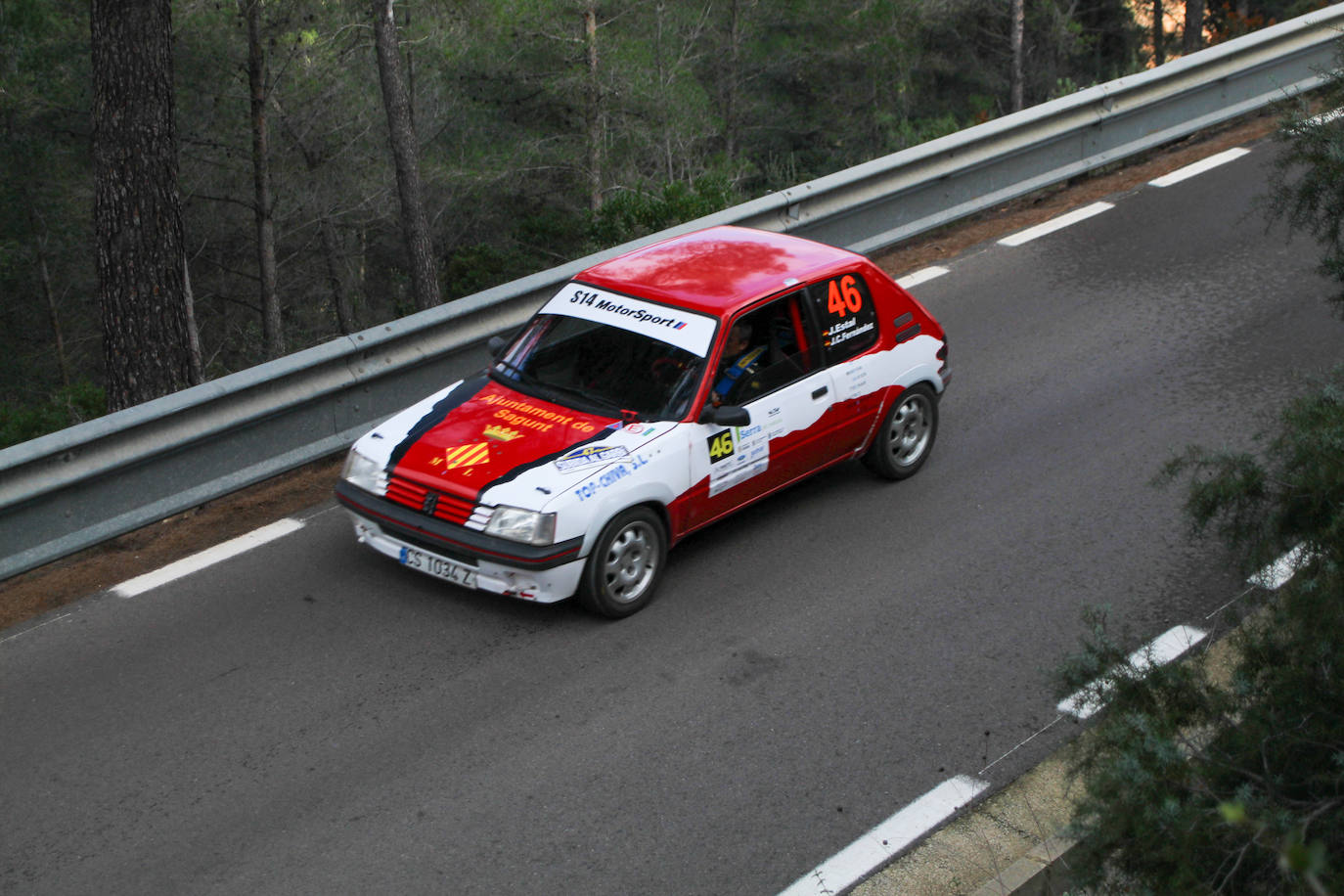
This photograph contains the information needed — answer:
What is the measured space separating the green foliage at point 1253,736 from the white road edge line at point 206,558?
526 cm

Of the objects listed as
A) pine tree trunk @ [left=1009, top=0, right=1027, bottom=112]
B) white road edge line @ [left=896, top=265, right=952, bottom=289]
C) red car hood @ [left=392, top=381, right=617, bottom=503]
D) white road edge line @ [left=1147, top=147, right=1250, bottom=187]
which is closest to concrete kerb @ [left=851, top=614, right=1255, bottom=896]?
red car hood @ [left=392, top=381, right=617, bottom=503]

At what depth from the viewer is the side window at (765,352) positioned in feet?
26.6

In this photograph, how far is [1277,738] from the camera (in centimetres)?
412

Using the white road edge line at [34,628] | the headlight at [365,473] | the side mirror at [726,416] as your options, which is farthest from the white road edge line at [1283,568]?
the white road edge line at [34,628]

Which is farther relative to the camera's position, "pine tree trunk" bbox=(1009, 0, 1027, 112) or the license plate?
"pine tree trunk" bbox=(1009, 0, 1027, 112)

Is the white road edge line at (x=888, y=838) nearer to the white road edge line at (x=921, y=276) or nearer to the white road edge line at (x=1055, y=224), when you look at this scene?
the white road edge line at (x=921, y=276)

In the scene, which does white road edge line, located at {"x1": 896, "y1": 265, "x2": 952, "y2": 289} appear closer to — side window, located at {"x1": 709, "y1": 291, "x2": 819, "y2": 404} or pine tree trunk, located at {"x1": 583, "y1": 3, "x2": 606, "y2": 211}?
side window, located at {"x1": 709, "y1": 291, "x2": 819, "y2": 404}

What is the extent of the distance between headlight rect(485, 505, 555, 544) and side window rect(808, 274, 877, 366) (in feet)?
7.40

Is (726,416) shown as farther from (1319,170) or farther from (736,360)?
(1319,170)

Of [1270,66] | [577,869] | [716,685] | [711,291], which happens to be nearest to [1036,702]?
[716,685]

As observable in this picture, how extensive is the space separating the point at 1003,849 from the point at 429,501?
10.9 feet

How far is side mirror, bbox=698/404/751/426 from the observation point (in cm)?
773

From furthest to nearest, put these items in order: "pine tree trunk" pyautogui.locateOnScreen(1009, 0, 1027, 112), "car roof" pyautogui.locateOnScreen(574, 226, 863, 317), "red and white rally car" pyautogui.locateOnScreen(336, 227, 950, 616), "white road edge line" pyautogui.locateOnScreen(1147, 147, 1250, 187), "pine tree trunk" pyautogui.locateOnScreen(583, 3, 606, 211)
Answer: "pine tree trunk" pyautogui.locateOnScreen(1009, 0, 1027, 112)
"pine tree trunk" pyautogui.locateOnScreen(583, 3, 606, 211)
"white road edge line" pyautogui.locateOnScreen(1147, 147, 1250, 187)
"car roof" pyautogui.locateOnScreen(574, 226, 863, 317)
"red and white rally car" pyautogui.locateOnScreen(336, 227, 950, 616)

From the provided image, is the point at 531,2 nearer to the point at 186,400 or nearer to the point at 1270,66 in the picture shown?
the point at 1270,66
